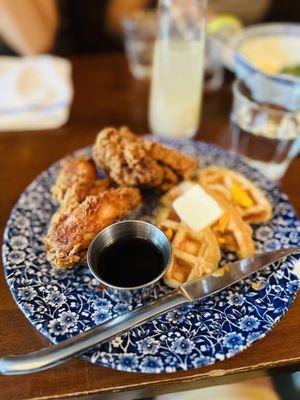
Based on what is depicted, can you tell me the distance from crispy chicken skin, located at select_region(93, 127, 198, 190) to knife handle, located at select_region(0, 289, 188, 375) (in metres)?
0.42

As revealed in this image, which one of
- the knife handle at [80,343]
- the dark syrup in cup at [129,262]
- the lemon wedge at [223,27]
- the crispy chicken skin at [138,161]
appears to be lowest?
the knife handle at [80,343]

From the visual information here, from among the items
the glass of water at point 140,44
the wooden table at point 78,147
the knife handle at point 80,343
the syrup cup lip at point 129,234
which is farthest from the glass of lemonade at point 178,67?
the knife handle at point 80,343

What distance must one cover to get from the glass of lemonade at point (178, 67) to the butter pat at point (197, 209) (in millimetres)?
480

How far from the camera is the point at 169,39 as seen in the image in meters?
1.46

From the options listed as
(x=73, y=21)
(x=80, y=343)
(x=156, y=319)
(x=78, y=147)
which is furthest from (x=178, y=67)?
(x=73, y=21)

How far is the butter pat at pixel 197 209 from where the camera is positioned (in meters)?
1.17

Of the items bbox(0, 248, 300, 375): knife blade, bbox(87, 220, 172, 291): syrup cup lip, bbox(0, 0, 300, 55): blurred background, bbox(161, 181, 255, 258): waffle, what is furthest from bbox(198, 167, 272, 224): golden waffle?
bbox(0, 0, 300, 55): blurred background

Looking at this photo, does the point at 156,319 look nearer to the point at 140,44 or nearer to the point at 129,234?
the point at 129,234

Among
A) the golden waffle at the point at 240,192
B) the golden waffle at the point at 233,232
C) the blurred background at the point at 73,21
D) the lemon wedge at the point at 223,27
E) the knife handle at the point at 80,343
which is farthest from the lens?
the blurred background at the point at 73,21

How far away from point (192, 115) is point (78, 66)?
29.9 inches

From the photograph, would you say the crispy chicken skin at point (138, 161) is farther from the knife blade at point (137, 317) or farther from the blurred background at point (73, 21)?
the blurred background at point (73, 21)

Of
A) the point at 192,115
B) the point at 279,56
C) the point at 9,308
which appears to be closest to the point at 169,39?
the point at 192,115

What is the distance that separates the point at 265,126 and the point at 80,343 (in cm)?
104

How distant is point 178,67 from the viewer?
1.48 metres
